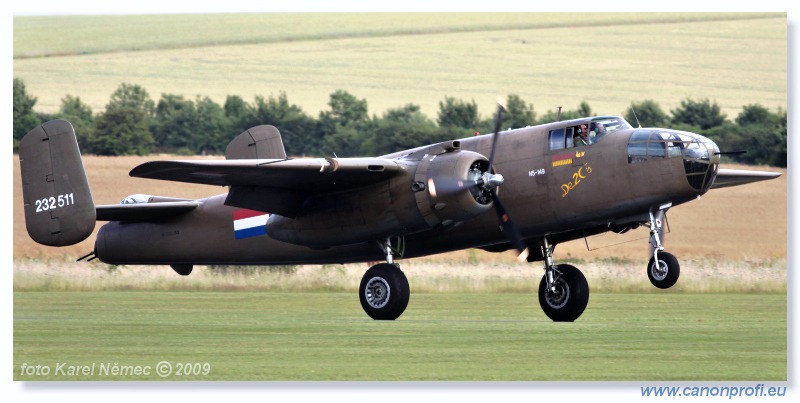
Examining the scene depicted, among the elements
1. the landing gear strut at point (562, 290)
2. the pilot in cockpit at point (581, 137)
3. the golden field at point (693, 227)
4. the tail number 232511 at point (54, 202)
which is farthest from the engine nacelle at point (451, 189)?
the golden field at point (693, 227)

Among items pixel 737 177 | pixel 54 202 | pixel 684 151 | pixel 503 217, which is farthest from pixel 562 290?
pixel 54 202

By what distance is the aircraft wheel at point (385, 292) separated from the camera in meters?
24.5

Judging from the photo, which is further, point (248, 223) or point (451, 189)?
point (248, 223)

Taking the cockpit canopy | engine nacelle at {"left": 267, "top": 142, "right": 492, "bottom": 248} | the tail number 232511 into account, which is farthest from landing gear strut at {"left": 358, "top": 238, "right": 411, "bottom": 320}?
the tail number 232511

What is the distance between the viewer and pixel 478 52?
46.3 meters

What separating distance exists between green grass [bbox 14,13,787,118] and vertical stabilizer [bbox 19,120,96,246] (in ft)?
59.2

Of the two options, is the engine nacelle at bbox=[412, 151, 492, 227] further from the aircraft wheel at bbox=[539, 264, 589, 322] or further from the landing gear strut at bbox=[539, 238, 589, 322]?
the aircraft wheel at bbox=[539, 264, 589, 322]

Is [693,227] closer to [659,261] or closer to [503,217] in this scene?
[659,261]

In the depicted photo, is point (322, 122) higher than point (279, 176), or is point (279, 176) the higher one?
point (279, 176)

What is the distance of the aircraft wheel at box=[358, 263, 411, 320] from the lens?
80.3ft

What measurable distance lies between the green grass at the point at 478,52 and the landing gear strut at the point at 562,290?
17.8 meters

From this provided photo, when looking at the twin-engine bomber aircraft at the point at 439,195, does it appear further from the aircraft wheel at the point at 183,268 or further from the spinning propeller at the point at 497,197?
the aircraft wheel at the point at 183,268

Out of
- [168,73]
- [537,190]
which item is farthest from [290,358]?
[168,73]

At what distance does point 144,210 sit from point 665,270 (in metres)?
12.3
